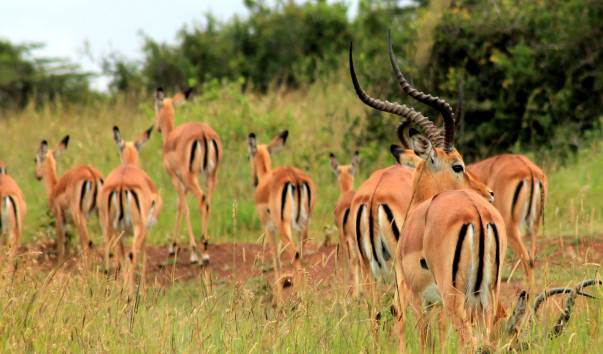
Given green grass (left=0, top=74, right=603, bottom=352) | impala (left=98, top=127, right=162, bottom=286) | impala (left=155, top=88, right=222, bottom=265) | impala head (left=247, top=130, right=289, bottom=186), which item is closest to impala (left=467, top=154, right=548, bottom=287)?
green grass (left=0, top=74, right=603, bottom=352)

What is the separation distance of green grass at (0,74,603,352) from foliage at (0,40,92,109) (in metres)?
2.15

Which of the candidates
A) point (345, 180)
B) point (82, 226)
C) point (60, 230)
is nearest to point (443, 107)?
point (345, 180)

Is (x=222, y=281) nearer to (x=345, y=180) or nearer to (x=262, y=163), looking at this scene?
(x=262, y=163)

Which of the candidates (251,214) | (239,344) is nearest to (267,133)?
(251,214)

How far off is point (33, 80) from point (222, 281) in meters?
13.9

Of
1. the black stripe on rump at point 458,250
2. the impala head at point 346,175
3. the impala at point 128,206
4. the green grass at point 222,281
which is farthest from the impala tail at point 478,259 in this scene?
the impala head at point 346,175

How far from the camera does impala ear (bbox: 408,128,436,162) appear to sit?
428 cm

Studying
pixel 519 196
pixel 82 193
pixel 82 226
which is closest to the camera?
pixel 519 196

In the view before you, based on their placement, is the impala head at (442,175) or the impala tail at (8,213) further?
the impala tail at (8,213)

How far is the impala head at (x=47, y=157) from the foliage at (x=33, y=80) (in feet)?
34.2

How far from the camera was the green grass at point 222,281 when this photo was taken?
3.19 m

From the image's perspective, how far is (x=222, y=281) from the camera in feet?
23.9

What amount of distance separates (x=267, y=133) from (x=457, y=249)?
947 cm

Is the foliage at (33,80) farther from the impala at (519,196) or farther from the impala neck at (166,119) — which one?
the impala at (519,196)
